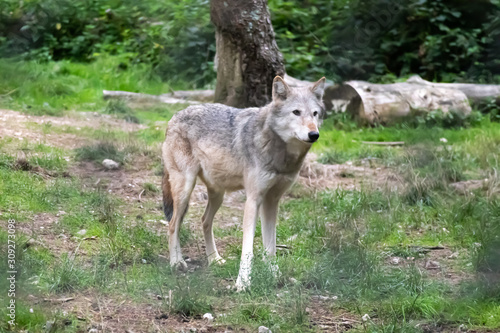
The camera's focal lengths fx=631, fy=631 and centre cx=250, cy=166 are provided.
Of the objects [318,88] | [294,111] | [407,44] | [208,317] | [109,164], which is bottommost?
[109,164]

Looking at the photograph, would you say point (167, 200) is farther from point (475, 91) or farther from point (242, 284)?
point (475, 91)

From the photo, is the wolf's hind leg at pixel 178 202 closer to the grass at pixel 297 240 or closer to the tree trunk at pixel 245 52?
the grass at pixel 297 240

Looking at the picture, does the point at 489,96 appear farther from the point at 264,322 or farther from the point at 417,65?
the point at 264,322

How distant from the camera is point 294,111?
487 cm

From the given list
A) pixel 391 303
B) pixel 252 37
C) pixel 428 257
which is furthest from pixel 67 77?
pixel 391 303

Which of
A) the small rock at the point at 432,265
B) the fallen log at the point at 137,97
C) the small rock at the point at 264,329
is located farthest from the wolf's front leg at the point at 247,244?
the fallen log at the point at 137,97

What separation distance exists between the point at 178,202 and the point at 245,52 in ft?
8.81

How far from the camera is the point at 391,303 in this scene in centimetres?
404

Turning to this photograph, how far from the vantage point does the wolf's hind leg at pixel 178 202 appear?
5.30 meters

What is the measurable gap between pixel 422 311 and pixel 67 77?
8.48m

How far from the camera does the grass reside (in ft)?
13.1

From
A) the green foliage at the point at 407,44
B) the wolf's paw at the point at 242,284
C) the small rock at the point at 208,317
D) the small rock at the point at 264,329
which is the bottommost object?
the wolf's paw at the point at 242,284

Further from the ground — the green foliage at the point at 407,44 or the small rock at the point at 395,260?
the green foliage at the point at 407,44

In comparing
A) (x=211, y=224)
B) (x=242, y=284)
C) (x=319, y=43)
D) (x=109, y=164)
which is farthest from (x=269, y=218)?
(x=319, y=43)
